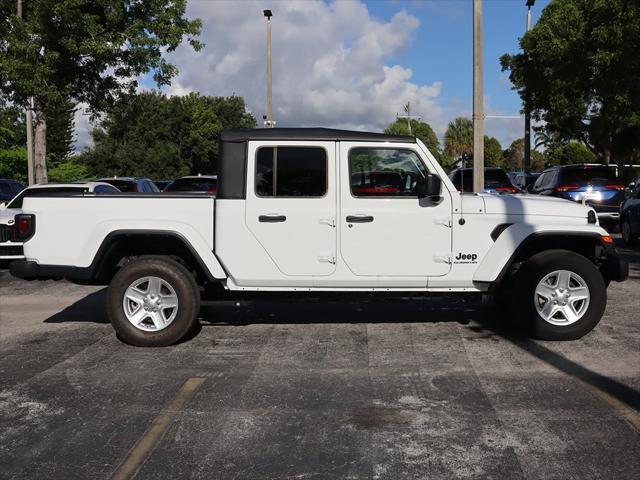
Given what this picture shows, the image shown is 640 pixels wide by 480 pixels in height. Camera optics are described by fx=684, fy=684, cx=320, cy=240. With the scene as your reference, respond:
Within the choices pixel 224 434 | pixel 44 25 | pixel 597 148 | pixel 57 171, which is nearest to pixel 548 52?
pixel 597 148

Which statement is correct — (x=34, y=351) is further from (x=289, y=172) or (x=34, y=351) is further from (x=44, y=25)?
(x=44, y=25)

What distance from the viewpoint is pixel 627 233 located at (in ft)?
51.0

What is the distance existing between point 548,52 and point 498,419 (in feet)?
76.5

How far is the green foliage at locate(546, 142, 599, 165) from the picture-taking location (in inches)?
1984

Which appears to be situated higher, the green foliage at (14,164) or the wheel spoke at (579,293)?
the green foliage at (14,164)

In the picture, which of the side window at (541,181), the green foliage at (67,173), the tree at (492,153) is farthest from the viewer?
the tree at (492,153)

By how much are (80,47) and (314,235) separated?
13286 mm

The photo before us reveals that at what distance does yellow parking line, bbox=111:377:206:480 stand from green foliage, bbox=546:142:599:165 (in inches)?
1891

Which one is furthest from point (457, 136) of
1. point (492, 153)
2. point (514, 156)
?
point (514, 156)

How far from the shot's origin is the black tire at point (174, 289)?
650 centimetres

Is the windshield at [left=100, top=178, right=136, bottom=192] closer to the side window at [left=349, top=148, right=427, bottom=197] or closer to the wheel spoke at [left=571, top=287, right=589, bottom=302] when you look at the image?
the side window at [left=349, top=148, right=427, bottom=197]

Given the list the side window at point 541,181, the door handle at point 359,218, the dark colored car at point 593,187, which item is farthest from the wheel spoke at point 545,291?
the side window at point 541,181

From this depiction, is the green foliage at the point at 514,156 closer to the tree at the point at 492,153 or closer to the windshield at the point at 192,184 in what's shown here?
the tree at the point at 492,153

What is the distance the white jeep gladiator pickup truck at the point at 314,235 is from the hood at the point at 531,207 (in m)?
0.01
